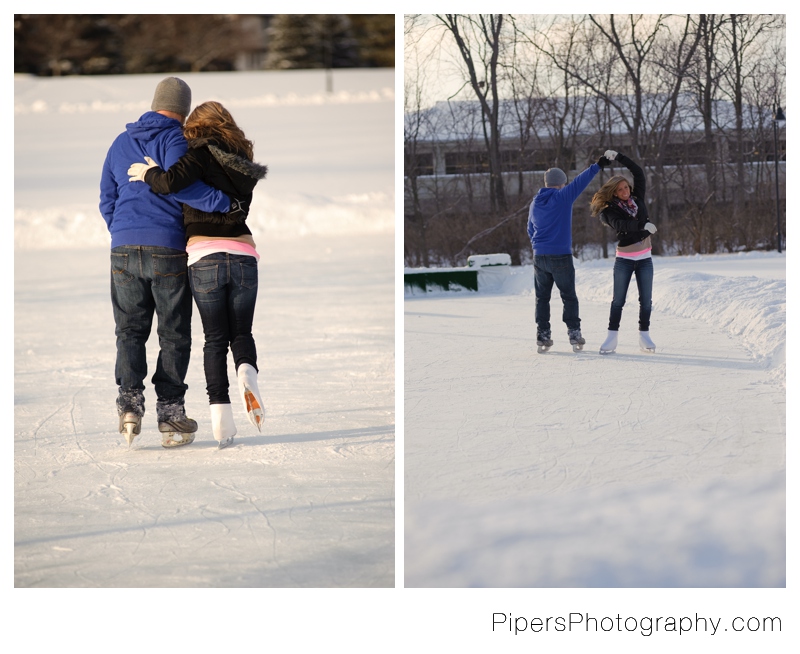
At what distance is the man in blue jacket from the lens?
9.61 ft

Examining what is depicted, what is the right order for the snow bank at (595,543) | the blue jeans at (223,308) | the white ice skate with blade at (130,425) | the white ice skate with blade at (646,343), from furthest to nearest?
the white ice skate with blade at (646,343) < the white ice skate with blade at (130,425) < the blue jeans at (223,308) < the snow bank at (595,543)

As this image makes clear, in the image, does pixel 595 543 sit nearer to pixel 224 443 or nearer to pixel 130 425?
pixel 224 443

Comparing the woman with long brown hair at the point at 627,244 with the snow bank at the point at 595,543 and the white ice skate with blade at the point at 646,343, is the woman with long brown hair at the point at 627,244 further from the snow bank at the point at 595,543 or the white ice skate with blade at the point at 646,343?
the snow bank at the point at 595,543

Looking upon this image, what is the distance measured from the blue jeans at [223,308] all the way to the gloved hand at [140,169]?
12.9 inches

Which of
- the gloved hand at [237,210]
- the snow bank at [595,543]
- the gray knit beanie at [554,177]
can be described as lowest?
the snow bank at [595,543]

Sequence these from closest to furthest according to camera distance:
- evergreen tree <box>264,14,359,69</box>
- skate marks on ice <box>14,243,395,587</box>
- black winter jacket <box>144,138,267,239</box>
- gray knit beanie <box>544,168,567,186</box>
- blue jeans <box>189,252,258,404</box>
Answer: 1. skate marks on ice <box>14,243,395,587</box>
2. black winter jacket <box>144,138,267,239</box>
3. blue jeans <box>189,252,258,404</box>
4. gray knit beanie <box>544,168,567,186</box>
5. evergreen tree <box>264,14,359,69</box>

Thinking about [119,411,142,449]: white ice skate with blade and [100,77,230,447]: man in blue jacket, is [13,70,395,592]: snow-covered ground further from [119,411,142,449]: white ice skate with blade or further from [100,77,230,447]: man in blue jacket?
[100,77,230,447]: man in blue jacket

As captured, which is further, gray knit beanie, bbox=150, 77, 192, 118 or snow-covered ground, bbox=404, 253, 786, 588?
gray knit beanie, bbox=150, 77, 192, 118

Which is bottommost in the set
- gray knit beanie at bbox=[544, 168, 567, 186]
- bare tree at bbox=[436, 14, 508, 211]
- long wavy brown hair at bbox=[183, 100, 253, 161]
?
gray knit beanie at bbox=[544, 168, 567, 186]

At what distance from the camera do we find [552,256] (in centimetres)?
411

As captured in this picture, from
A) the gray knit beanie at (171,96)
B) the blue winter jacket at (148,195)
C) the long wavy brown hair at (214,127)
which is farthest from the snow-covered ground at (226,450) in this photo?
the gray knit beanie at (171,96)

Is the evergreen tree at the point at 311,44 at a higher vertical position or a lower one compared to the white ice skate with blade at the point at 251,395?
higher

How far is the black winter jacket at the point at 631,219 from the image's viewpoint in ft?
12.6

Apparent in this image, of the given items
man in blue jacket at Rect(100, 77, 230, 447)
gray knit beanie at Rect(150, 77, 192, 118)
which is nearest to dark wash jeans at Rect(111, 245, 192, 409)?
man in blue jacket at Rect(100, 77, 230, 447)
